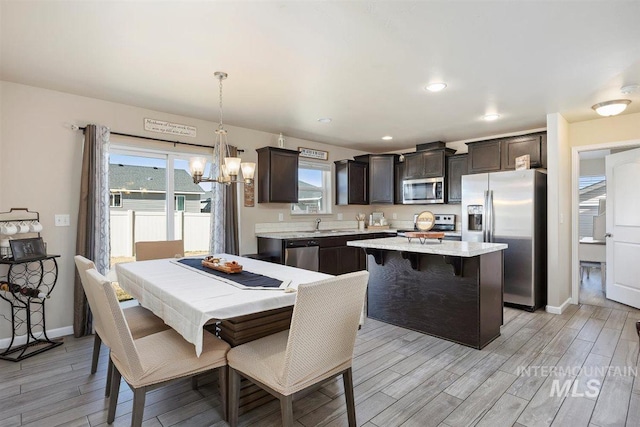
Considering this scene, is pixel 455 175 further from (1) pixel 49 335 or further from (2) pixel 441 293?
(1) pixel 49 335

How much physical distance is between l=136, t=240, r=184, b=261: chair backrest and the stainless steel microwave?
12.4 ft

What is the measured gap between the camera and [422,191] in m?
5.63

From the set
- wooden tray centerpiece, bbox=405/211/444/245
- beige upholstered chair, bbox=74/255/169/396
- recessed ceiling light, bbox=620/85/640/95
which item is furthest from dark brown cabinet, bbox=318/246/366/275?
recessed ceiling light, bbox=620/85/640/95

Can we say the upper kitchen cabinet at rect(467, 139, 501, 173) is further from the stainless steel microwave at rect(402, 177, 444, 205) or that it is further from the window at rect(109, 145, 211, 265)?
the window at rect(109, 145, 211, 265)

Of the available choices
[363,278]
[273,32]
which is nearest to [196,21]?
[273,32]

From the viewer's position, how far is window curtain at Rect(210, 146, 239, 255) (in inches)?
164

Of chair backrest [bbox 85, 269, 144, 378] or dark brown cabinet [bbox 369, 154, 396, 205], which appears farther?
dark brown cabinet [bbox 369, 154, 396, 205]

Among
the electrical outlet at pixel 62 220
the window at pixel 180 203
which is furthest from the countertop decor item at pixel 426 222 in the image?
the electrical outlet at pixel 62 220

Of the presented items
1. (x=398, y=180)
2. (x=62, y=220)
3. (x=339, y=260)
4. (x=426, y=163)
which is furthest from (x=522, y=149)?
(x=62, y=220)

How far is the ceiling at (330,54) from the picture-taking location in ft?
6.49

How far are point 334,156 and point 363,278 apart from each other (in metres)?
4.50

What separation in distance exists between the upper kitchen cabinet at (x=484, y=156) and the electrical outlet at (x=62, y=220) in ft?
16.4

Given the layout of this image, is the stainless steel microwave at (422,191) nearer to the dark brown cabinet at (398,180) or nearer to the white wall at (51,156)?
the dark brown cabinet at (398,180)

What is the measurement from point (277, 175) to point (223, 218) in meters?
1.04
